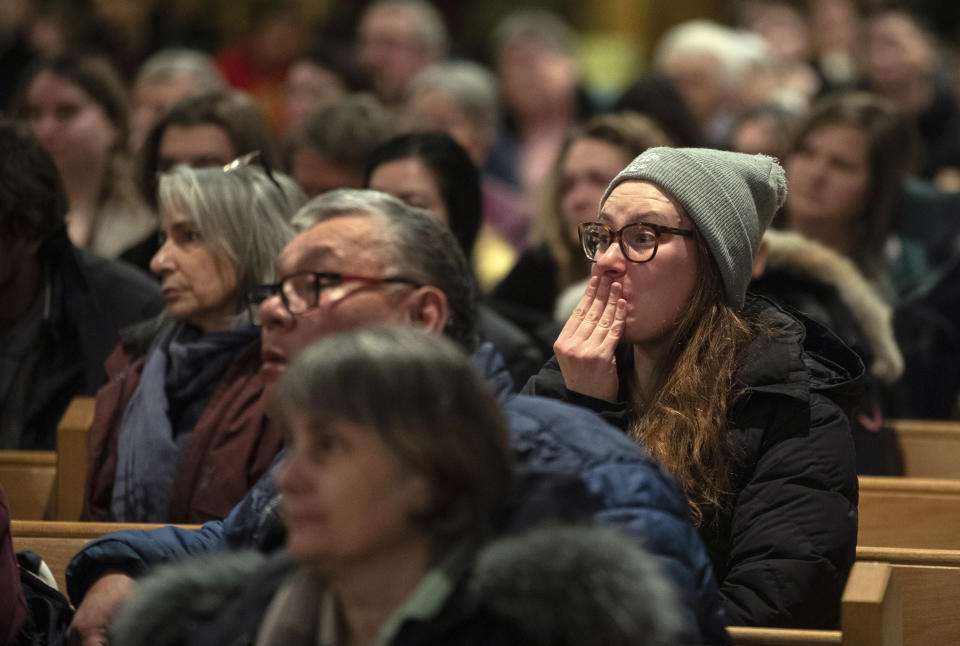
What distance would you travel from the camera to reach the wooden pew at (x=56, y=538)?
3074mm

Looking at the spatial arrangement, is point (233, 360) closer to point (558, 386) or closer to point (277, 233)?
point (277, 233)

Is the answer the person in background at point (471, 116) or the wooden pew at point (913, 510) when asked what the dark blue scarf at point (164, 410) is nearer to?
the wooden pew at point (913, 510)

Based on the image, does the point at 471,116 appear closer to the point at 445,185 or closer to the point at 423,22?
the point at 423,22

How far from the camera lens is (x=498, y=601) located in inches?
74.1

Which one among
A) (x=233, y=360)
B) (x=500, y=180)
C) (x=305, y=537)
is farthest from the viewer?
(x=500, y=180)

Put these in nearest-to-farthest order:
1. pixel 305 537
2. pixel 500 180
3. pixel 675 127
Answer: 1. pixel 305 537
2. pixel 675 127
3. pixel 500 180

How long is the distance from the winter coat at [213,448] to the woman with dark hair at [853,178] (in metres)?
2.46

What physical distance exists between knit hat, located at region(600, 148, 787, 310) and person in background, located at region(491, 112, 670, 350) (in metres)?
1.74

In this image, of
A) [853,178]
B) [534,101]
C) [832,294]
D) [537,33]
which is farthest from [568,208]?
[537,33]

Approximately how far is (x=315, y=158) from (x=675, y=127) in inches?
70.5

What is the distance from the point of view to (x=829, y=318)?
432 centimetres

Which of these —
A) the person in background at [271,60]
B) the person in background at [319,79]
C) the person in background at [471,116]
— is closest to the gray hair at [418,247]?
→ the person in background at [471,116]

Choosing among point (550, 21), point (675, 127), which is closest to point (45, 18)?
point (550, 21)

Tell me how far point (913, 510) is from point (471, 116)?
4.06 meters
